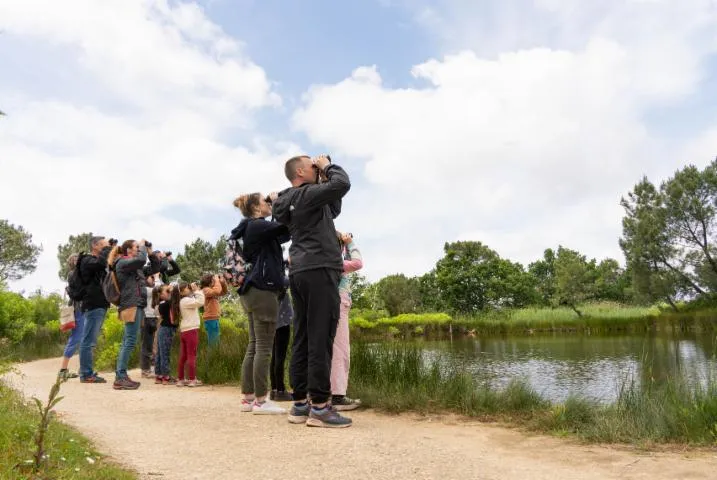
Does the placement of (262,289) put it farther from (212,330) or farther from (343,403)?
(212,330)

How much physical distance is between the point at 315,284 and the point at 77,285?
13.5ft

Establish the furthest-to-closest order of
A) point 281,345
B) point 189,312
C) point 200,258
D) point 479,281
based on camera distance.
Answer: point 479,281 < point 200,258 < point 189,312 < point 281,345

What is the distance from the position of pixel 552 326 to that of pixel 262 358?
24.9 metres

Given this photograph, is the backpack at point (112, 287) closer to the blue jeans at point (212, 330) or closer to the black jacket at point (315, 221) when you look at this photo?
the blue jeans at point (212, 330)

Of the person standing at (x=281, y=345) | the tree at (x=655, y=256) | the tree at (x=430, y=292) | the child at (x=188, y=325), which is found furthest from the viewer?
the tree at (x=430, y=292)

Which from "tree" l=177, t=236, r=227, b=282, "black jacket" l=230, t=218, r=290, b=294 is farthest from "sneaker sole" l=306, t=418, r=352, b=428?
"tree" l=177, t=236, r=227, b=282

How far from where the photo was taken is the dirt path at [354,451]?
2.83m

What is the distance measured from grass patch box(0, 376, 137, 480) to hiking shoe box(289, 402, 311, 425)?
4.21ft

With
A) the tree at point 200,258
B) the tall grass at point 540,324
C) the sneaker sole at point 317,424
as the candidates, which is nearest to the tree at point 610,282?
the tall grass at point 540,324

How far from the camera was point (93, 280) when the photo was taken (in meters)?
6.59

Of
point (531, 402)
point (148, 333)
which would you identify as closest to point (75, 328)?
point (148, 333)

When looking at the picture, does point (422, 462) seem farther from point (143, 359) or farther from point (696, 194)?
point (696, 194)

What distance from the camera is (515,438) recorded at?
3777 mm

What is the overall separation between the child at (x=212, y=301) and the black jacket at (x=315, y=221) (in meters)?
3.73
